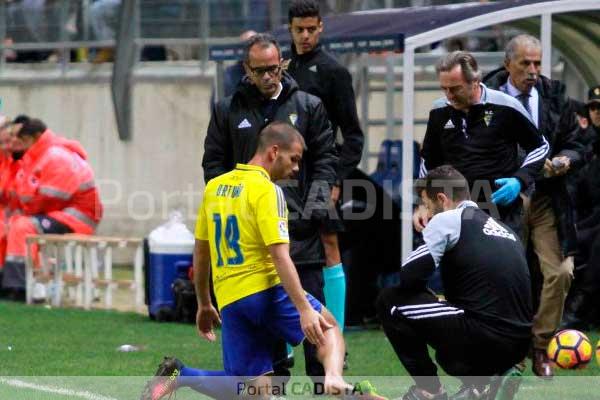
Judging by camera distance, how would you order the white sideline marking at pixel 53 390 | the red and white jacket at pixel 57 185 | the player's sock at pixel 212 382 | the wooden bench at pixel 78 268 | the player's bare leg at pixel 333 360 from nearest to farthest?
the player's bare leg at pixel 333 360, the player's sock at pixel 212 382, the white sideline marking at pixel 53 390, the wooden bench at pixel 78 268, the red and white jacket at pixel 57 185

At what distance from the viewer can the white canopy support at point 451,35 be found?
11312mm

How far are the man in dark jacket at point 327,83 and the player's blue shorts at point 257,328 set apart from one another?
7.18ft

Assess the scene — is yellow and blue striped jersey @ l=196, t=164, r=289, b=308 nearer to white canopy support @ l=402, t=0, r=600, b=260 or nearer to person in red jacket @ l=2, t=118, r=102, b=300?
white canopy support @ l=402, t=0, r=600, b=260

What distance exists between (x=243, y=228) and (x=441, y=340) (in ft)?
4.20

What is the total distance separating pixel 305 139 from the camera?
8.55m

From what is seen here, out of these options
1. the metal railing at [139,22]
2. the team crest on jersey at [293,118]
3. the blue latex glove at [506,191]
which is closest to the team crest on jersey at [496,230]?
the blue latex glove at [506,191]

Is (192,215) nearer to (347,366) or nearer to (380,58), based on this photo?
(380,58)

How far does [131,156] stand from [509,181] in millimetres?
11183

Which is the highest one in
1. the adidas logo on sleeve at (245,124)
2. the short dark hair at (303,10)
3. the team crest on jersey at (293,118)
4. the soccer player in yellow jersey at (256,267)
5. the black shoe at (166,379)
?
the short dark hair at (303,10)

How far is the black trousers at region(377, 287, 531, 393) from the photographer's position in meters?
7.59

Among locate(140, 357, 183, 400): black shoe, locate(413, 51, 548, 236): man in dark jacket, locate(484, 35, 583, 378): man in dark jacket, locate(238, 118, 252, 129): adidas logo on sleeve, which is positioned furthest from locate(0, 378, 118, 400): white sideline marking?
locate(484, 35, 583, 378): man in dark jacket

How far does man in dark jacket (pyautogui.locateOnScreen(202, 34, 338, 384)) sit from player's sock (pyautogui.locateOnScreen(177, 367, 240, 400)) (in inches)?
44.9

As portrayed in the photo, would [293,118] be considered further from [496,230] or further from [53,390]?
[53,390]

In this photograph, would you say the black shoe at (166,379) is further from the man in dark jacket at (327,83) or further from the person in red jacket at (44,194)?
the person in red jacket at (44,194)
